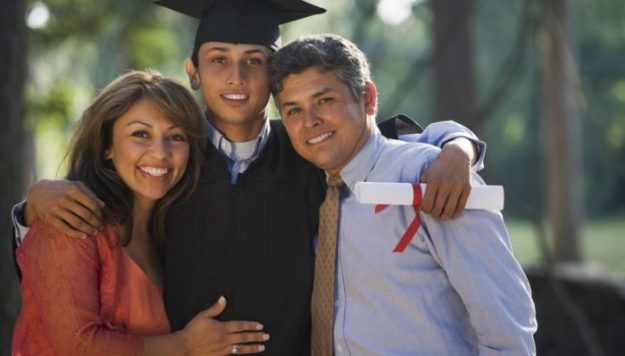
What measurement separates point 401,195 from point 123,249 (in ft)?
3.08

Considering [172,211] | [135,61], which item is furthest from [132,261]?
[135,61]

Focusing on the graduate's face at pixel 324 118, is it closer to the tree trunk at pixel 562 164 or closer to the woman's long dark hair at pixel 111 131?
the woman's long dark hair at pixel 111 131

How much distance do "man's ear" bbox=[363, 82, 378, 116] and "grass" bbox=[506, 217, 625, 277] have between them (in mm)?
11572

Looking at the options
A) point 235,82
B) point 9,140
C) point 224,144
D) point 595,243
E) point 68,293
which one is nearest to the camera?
point 68,293

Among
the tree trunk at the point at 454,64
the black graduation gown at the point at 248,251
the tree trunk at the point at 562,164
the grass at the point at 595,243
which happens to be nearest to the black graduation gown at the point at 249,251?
the black graduation gown at the point at 248,251

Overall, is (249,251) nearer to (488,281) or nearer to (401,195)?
(401,195)

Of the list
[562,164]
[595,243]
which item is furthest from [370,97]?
[595,243]

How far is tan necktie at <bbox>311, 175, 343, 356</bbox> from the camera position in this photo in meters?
2.93

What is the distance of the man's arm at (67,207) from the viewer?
2.80 metres

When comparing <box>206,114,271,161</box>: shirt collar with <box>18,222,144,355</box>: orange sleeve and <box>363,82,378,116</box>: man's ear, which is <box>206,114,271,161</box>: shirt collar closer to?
<box>363,82,378,116</box>: man's ear

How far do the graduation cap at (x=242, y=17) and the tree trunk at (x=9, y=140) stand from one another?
2217 millimetres

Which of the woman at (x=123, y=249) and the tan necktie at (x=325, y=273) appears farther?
the tan necktie at (x=325, y=273)

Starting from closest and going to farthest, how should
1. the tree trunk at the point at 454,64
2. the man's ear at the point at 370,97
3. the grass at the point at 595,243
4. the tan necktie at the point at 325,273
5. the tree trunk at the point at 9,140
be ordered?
the tan necktie at the point at 325,273 < the man's ear at the point at 370,97 < the tree trunk at the point at 9,140 < the tree trunk at the point at 454,64 < the grass at the point at 595,243

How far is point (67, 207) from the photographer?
2807 millimetres
